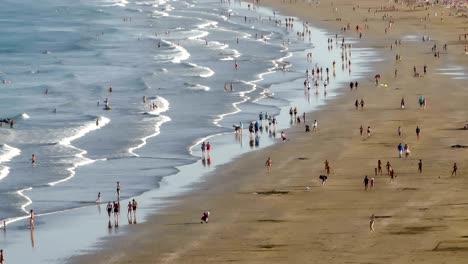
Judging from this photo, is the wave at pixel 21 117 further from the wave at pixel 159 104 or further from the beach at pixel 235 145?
the wave at pixel 159 104

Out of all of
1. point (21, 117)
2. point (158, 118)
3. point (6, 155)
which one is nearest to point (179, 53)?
point (158, 118)

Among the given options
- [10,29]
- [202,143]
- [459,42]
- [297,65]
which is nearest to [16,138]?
[202,143]

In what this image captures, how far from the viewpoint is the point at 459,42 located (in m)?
92.2

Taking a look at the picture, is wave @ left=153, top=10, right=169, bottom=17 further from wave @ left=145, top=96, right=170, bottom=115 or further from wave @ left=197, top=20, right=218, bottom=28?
wave @ left=145, top=96, right=170, bottom=115

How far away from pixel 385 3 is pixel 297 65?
150 feet

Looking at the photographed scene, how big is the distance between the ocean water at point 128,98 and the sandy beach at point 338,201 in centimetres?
200

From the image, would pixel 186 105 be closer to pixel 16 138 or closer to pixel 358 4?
pixel 16 138

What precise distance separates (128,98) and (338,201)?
28944 millimetres

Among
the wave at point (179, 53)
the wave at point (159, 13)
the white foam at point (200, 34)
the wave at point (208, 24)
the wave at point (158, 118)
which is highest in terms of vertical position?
the wave at point (159, 13)

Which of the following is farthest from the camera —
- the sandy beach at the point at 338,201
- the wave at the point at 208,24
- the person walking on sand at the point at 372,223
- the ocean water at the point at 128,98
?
the wave at the point at 208,24

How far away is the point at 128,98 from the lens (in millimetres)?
68125

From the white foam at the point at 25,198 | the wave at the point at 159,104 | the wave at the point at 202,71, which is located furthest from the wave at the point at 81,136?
the wave at the point at 202,71

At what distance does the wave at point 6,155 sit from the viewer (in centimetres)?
4819

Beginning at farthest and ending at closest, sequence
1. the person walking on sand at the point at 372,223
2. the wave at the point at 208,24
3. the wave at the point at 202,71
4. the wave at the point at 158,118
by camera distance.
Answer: the wave at the point at 208,24
the wave at the point at 202,71
the wave at the point at 158,118
the person walking on sand at the point at 372,223
